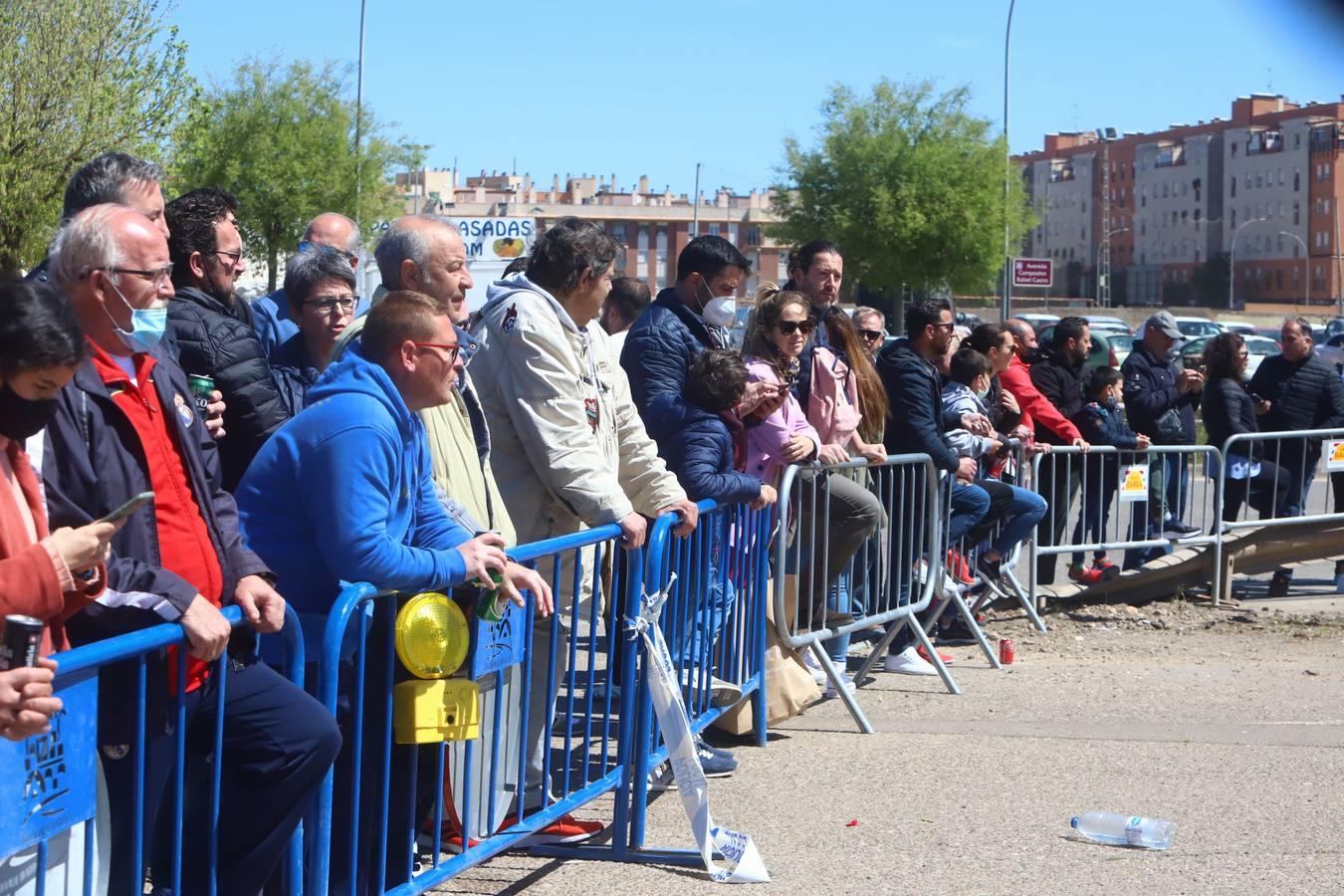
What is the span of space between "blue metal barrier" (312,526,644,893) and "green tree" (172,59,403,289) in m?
41.0

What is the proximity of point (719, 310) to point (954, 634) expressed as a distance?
3.42m

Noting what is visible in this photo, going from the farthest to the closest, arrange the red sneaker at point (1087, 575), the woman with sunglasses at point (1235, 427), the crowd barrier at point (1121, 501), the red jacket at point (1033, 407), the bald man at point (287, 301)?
the woman with sunglasses at point (1235, 427) → the red sneaker at point (1087, 575) → the red jacket at point (1033, 407) → the crowd barrier at point (1121, 501) → the bald man at point (287, 301)

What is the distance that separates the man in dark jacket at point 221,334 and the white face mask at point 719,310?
6.71ft

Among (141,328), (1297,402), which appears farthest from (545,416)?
(1297,402)

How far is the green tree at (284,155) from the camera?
45.0m

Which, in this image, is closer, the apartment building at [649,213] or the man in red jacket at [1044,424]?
the man in red jacket at [1044,424]

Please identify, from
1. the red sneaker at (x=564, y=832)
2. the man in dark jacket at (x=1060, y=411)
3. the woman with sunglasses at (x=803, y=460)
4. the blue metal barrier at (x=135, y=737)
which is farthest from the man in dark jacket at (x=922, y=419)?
the blue metal barrier at (x=135, y=737)

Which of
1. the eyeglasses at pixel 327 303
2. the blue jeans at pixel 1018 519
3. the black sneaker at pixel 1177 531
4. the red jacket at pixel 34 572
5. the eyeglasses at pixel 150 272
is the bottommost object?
the black sneaker at pixel 1177 531

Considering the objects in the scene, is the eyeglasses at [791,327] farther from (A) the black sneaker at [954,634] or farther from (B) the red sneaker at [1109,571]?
(B) the red sneaker at [1109,571]

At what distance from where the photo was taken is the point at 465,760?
4.13 metres

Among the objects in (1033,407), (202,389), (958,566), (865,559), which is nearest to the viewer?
(202,389)

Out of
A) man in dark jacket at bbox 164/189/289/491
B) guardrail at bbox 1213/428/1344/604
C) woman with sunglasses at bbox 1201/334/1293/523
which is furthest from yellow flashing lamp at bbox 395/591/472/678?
woman with sunglasses at bbox 1201/334/1293/523

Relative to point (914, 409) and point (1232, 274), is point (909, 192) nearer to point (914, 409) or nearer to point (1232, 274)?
point (914, 409)

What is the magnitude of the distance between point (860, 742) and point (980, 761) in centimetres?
54
